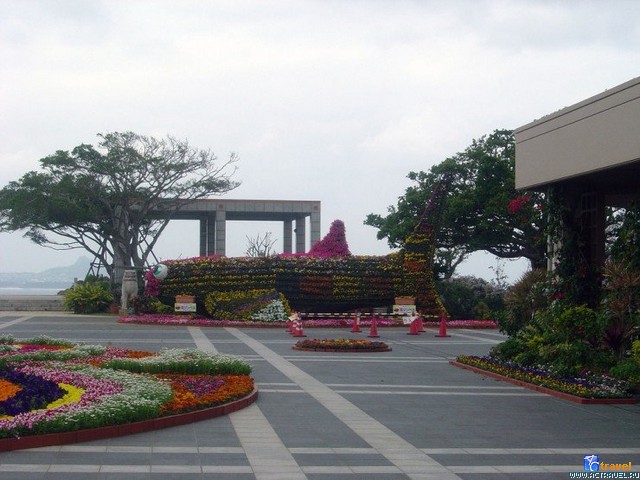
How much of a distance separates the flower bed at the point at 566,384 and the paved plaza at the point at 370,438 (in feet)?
0.70

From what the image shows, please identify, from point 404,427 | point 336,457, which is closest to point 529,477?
point 336,457

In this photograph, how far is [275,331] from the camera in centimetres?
3020

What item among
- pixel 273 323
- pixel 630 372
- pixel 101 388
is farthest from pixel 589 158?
pixel 273 323

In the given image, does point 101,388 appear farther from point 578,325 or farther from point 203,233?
point 203,233

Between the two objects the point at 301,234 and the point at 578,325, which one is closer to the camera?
the point at 578,325

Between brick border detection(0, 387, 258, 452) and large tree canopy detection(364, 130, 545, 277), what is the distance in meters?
28.6

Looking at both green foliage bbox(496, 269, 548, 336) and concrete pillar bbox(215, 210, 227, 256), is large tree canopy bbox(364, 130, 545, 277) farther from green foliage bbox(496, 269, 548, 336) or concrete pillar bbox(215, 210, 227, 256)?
green foliage bbox(496, 269, 548, 336)

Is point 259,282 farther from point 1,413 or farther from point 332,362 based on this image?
point 1,413

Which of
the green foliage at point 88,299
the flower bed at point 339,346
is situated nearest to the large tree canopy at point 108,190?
the green foliage at point 88,299

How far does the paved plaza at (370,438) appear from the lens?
27.4ft

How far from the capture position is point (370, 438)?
10070 millimetres

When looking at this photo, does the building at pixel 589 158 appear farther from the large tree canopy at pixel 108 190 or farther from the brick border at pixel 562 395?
the large tree canopy at pixel 108 190

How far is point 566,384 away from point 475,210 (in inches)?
1080

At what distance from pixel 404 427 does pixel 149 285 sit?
25067 millimetres
